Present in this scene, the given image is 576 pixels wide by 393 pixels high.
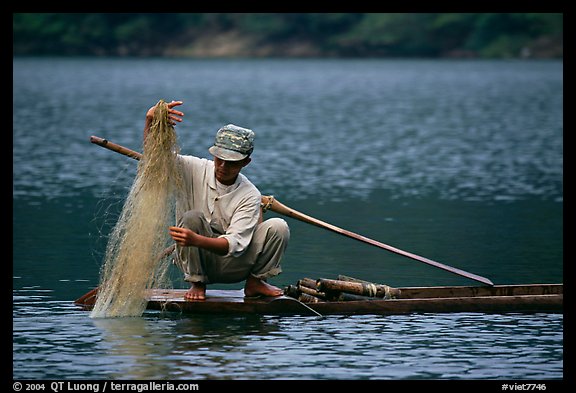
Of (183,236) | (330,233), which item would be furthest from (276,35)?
(183,236)

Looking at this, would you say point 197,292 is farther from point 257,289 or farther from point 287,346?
point 287,346

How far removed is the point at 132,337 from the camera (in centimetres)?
1002

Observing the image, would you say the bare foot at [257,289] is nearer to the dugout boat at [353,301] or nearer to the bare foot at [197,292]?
the dugout boat at [353,301]

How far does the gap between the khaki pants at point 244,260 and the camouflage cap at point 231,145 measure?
0.60 m

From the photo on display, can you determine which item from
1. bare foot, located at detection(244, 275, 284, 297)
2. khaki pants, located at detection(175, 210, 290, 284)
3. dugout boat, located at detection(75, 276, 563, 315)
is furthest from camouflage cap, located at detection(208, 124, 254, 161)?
dugout boat, located at detection(75, 276, 563, 315)

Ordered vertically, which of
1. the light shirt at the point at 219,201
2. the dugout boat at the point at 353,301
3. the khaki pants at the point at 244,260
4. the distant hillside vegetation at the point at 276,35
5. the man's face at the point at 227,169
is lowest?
the dugout boat at the point at 353,301

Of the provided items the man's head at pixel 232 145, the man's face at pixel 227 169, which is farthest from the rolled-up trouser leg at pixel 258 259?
the man's head at pixel 232 145

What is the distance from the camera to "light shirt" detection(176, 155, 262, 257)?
10453 millimetres

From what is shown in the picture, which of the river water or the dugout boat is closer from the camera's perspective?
the river water

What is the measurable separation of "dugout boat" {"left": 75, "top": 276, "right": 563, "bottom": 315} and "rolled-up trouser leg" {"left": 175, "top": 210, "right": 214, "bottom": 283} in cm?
22

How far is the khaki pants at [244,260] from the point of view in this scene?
34.6ft

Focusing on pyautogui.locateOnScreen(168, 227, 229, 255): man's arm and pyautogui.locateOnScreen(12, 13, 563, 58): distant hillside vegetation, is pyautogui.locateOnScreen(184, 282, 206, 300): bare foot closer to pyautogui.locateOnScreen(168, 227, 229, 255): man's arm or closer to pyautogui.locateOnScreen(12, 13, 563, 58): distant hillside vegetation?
pyautogui.locateOnScreen(168, 227, 229, 255): man's arm

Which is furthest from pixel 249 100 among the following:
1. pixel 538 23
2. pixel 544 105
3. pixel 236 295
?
pixel 538 23
